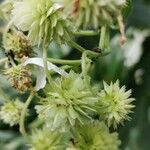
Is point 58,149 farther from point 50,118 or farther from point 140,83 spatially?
point 140,83

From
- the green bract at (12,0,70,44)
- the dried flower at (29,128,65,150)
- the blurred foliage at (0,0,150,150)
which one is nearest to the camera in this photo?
the green bract at (12,0,70,44)

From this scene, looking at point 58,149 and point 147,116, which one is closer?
point 58,149

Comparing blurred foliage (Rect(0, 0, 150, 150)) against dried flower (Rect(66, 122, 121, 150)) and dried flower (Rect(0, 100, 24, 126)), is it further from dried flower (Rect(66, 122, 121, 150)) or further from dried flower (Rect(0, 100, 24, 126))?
dried flower (Rect(66, 122, 121, 150))

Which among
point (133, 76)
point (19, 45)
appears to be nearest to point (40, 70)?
point (19, 45)

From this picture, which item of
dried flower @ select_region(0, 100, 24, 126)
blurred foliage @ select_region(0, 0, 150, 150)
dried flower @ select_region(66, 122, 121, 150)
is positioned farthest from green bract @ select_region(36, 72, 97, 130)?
blurred foliage @ select_region(0, 0, 150, 150)

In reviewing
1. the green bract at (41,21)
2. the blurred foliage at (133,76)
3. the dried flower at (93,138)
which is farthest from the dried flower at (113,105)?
the blurred foliage at (133,76)

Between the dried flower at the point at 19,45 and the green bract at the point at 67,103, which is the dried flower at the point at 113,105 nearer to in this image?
the green bract at the point at 67,103

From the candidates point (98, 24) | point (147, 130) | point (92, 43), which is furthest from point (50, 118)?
point (147, 130)
